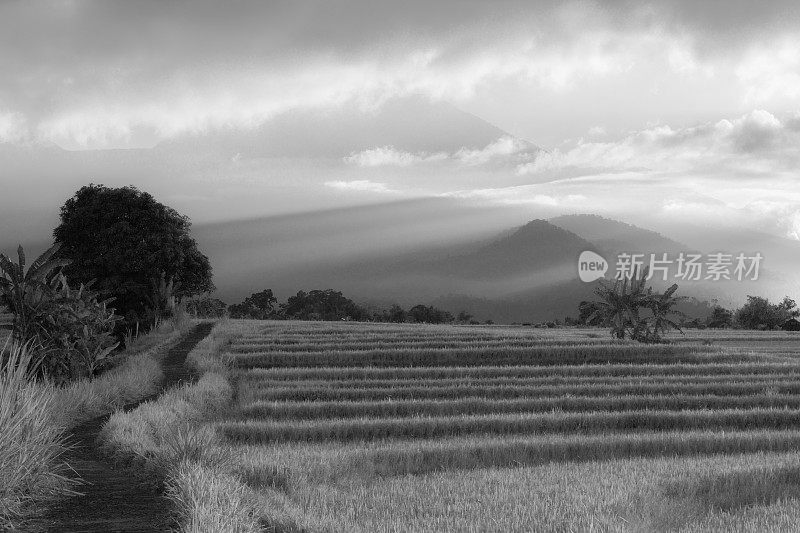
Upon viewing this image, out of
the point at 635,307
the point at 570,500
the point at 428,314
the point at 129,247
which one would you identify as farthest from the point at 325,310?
the point at 570,500

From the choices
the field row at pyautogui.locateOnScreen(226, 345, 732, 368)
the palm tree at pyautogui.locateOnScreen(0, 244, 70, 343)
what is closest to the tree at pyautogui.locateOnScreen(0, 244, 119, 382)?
the palm tree at pyautogui.locateOnScreen(0, 244, 70, 343)

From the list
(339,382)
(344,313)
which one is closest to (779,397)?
(339,382)

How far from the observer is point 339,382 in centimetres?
3073

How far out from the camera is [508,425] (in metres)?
22.4

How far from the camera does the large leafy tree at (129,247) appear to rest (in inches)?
2099

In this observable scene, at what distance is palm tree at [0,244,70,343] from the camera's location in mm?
25312

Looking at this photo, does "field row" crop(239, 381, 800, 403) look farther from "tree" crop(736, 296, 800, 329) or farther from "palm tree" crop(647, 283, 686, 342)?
"tree" crop(736, 296, 800, 329)

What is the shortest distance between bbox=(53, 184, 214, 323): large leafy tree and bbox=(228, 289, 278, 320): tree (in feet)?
130

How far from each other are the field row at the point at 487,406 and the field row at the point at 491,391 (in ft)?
4.05

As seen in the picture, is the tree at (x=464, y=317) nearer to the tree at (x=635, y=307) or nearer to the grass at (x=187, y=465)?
the tree at (x=635, y=307)

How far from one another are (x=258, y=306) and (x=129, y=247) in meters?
46.3

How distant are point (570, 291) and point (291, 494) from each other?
175058 millimetres

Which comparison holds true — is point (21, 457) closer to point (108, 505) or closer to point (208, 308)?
point (108, 505)

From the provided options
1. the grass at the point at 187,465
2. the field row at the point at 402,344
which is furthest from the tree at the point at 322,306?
the grass at the point at 187,465
